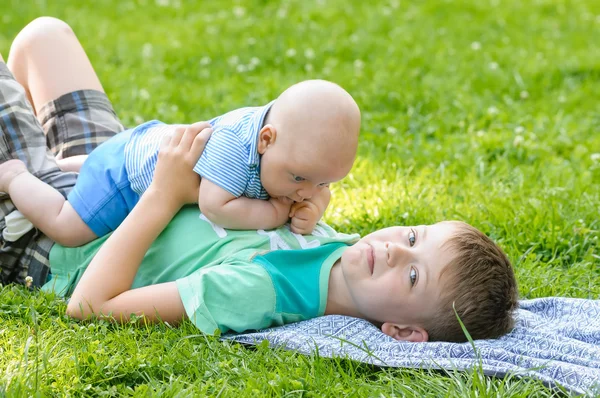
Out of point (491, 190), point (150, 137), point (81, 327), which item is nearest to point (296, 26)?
point (491, 190)

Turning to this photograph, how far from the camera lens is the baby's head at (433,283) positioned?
2939mm

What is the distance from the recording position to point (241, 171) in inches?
115

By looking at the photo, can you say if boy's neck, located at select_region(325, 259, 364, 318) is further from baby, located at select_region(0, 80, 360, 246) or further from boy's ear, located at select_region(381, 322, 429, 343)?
baby, located at select_region(0, 80, 360, 246)

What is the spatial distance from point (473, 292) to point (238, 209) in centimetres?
96

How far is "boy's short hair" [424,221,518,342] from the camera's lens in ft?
9.63

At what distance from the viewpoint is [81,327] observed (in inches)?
113

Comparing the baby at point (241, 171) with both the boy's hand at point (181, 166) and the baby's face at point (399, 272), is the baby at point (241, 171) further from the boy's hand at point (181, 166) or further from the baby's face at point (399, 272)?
the baby's face at point (399, 272)

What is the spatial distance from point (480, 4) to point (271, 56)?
3205 millimetres

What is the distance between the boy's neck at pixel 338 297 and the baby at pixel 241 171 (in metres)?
0.23

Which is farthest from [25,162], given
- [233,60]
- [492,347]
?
[233,60]

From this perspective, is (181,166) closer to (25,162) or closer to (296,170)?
(296,170)

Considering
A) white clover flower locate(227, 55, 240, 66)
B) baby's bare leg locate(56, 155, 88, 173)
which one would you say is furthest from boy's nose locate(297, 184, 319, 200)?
white clover flower locate(227, 55, 240, 66)

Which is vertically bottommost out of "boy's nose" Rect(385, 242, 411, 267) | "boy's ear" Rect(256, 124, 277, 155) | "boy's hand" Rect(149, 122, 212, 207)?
"boy's nose" Rect(385, 242, 411, 267)

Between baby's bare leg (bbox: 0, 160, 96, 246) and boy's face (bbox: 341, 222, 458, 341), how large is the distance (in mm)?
1130
